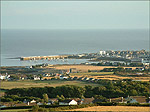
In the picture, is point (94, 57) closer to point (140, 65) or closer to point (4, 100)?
point (140, 65)

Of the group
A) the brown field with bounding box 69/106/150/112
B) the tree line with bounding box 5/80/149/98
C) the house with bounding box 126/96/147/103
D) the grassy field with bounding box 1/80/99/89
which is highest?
the grassy field with bounding box 1/80/99/89

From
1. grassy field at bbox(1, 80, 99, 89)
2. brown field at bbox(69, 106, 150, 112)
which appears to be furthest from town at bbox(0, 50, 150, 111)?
brown field at bbox(69, 106, 150, 112)

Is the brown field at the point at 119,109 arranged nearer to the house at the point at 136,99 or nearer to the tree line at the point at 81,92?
the house at the point at 136,99

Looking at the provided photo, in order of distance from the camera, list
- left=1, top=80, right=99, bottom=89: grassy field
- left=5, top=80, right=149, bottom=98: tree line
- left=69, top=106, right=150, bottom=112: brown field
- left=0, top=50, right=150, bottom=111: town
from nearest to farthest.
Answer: left=69, top=106, right=150, bottom=112: brown field, left=0, top=50, right=150, bottom=111: town, left=5, top=80, right=149, bottom=98: tree line, left=1, top=80, right=99, bottom=89: grassy field

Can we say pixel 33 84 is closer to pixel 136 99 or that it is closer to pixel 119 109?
pixel 136 99

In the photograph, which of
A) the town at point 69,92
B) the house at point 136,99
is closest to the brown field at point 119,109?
the town at point 69,92

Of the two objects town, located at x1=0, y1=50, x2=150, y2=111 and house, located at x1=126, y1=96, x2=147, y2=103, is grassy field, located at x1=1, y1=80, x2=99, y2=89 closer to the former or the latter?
town, located at x1=0, y1=50, x2=150, y2=111

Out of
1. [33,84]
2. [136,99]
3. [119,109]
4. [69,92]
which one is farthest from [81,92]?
[119,109]

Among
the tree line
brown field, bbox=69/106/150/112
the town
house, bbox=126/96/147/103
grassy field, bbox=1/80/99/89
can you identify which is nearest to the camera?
brown field, bbox=69/106/150/112

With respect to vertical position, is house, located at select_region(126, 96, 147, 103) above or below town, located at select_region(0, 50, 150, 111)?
below

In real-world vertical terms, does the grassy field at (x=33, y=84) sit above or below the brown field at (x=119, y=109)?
above

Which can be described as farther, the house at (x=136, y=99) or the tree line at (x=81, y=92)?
the tree line at (x=81, y=92)

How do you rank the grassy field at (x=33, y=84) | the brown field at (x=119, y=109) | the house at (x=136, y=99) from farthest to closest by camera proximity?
the grassy field at (x=33, y=84), the house at (x=136, y=99), the brown field at (x=119, y=109)
